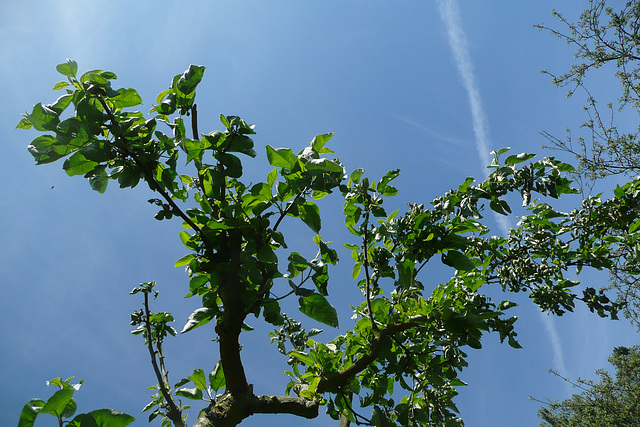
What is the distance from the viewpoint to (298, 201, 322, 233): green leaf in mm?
1676

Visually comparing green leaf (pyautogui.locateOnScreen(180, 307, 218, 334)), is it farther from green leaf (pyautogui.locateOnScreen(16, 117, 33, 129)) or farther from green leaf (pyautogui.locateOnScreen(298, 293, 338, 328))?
green leaf (pyautogui.locateOnScreen(16, 117, 33, 129))

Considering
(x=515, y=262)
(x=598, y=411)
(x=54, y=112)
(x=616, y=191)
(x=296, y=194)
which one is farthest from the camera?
(x=598, y=411)

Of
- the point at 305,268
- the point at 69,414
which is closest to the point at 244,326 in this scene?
the point at 305,268

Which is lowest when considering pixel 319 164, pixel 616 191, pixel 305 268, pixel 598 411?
pixel 598 411

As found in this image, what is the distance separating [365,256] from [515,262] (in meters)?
1.38

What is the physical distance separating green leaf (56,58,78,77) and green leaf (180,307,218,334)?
119 centimetres

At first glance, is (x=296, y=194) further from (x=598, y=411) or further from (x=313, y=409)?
(x=598, y=411)

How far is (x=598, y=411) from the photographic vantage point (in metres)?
12.3

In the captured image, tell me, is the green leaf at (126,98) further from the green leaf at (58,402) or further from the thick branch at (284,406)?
the thick branch at (284,406)

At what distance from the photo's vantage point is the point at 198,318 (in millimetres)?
1766

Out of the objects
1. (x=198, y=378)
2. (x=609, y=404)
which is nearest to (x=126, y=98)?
(x=198, y=378)

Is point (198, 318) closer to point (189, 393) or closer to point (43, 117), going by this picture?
point (189, 393)

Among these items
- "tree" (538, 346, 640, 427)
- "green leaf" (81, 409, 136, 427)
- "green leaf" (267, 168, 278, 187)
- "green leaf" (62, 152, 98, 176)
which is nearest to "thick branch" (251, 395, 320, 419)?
"green leaf" (81, 409, 136, 427)

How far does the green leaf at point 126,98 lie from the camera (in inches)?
63.7
